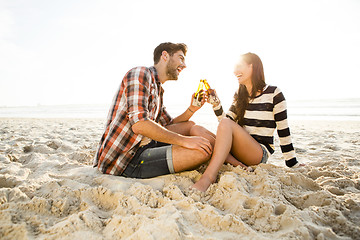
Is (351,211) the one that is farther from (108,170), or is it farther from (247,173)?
(108,170)

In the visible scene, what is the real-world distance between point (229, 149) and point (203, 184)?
48cm

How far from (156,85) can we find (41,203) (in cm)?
153

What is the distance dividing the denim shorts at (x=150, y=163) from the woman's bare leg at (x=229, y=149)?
0.39 m

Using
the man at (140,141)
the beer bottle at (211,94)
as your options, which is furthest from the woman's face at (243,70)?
the man at (140,141)

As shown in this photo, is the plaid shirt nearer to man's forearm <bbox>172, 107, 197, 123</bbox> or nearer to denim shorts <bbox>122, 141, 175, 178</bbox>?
denim shorts <bbox>122, 141, 175, 178</bbox>

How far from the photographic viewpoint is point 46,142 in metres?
3.90

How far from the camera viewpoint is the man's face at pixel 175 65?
8.66 feet

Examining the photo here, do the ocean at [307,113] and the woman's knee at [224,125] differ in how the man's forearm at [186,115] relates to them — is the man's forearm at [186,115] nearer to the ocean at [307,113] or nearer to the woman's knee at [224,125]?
the woman's knee at [224,125]

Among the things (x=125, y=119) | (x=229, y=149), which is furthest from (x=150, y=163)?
(x=229, y=149)

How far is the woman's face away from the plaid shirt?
1.14 m

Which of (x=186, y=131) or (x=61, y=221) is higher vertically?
(x=186, y=131)

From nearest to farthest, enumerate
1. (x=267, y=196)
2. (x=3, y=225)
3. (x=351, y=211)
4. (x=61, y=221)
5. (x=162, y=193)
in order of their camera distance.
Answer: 1. (x=3, y=225)
2. (x=61, y=221)
3. (x=351, y=211)
4. (x=267, y=196)
5. (x=162, y=193)

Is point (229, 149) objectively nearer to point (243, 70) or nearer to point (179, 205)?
point (179, 205)

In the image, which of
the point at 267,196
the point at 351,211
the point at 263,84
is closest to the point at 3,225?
the point at 267,196
